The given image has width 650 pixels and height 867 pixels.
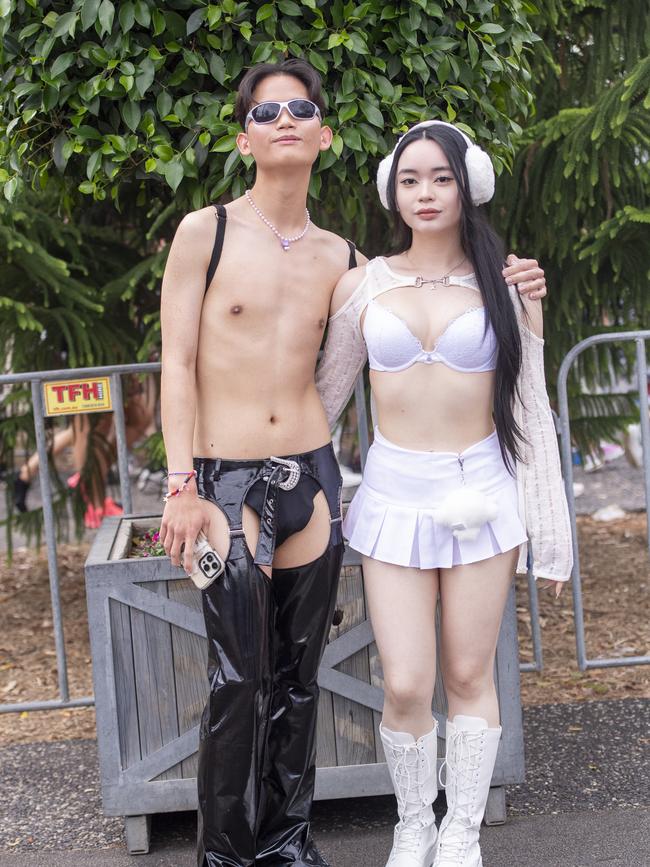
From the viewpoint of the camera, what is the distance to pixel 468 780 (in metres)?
2.95

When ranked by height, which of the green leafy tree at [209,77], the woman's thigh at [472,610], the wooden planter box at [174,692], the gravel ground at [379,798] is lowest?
the gravel ground at [379,798]

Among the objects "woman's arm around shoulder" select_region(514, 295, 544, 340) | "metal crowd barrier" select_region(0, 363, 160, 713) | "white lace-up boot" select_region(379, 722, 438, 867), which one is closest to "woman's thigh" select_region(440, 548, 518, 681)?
"white lace-up boot" select_region(379, 722, 438, 867)

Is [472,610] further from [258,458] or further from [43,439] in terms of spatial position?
[43,439]

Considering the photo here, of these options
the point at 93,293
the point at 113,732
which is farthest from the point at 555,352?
the point at 113,732

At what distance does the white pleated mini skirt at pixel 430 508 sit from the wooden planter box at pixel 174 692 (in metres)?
0.51

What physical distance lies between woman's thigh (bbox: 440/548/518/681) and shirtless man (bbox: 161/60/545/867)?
1.14 feet

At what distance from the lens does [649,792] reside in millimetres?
3646

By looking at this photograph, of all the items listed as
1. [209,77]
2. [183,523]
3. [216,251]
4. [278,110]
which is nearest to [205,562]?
[183,523]

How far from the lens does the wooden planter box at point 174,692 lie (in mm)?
3309

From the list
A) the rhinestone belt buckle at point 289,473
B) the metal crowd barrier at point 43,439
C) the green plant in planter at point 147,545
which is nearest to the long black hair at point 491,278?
the rhinestone belt buckle at point 289,473

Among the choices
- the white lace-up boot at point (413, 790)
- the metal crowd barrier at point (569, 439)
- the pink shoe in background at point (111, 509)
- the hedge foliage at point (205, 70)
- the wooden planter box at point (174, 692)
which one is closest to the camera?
the white lace-up boot at point (413, 790)

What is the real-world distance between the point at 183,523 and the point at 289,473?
0.33 m

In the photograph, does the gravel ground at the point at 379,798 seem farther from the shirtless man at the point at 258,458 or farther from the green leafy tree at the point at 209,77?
the green leafy tree at the point at 209,77

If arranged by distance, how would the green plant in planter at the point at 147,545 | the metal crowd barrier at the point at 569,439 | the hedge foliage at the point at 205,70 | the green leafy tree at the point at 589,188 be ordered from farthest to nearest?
the green leafy tree at the point at 589,188
the metal crowd barrier at the point at 569,439
the green plant in planter at the point at 147,545
the hedge foliage at the point at 205,70
